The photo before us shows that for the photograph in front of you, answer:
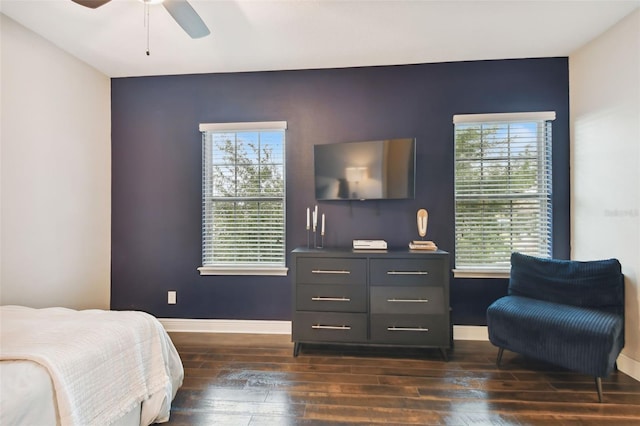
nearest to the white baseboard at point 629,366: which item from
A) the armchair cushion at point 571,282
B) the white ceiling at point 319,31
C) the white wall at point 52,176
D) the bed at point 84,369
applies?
the armchair cushion at point 571,282

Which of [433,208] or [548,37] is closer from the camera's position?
[548,37]

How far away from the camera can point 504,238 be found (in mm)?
2896

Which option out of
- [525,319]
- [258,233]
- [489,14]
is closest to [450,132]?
[489,14]

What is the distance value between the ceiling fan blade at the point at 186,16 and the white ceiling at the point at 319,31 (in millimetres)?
281

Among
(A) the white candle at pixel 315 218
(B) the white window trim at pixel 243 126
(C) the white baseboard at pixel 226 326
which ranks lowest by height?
(C) the white baseboard at pixel 226 326

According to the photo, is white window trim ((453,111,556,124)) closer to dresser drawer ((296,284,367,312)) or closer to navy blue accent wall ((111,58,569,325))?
navy blue accent wall ((111,58,569,325))

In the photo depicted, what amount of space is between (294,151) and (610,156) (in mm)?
2669

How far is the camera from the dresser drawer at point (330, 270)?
2.52 meters

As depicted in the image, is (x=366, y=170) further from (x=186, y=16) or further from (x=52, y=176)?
(x=52, y=176)

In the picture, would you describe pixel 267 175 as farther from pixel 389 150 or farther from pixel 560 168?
pixel 560 168

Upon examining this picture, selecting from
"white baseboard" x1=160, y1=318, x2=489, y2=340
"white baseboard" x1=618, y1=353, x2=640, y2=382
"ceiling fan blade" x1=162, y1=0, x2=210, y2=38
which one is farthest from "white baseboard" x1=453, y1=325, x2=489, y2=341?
"ceiling fan blade" x1=162, y1=0, x2=210, y2=38

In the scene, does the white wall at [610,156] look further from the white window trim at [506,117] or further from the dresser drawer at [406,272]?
the dresser drawer at [406,272]

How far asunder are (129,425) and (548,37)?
3.94 metres

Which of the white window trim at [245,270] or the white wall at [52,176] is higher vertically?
the white wall at [52,176]
